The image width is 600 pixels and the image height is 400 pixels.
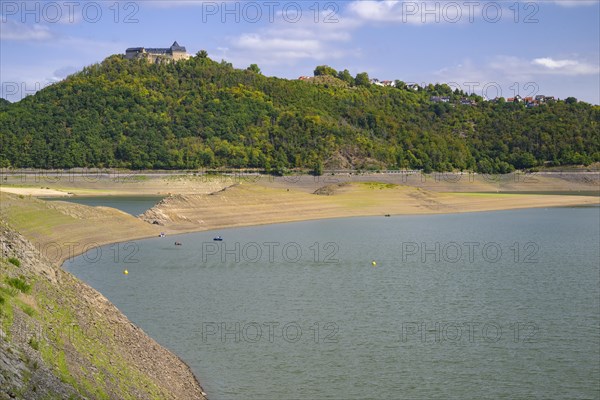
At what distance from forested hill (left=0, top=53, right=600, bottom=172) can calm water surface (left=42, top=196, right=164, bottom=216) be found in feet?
109

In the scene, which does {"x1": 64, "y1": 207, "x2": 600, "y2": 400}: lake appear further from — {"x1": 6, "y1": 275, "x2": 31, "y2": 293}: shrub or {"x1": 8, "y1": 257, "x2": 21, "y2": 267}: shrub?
{"x1": 8, "y1": 257, "x2": 21, "y2": 267}: shrub

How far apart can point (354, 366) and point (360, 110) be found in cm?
17114

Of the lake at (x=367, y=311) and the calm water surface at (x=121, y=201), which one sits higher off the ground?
the calm water surface at (x=121, y=201)

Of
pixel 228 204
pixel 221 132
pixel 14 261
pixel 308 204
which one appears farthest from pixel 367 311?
pixel 221 132

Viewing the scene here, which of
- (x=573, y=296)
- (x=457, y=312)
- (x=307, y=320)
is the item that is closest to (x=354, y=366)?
(x=307, y=320)

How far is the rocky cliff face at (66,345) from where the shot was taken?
60.4ft

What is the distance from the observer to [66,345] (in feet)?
72.0

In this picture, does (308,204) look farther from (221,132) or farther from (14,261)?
(221,132)

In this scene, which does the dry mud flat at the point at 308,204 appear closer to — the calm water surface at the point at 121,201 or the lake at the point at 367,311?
the lake at the point at 367,311

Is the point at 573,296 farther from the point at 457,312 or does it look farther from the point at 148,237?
the point at 148,237

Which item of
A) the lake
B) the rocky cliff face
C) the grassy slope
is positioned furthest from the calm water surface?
the rocky cliff face

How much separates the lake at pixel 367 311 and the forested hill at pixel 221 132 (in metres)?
91.4

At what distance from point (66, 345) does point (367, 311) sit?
19977 millimetres

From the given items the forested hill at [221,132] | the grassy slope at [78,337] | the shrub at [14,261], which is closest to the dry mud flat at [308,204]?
the forested hill at [221,132]
